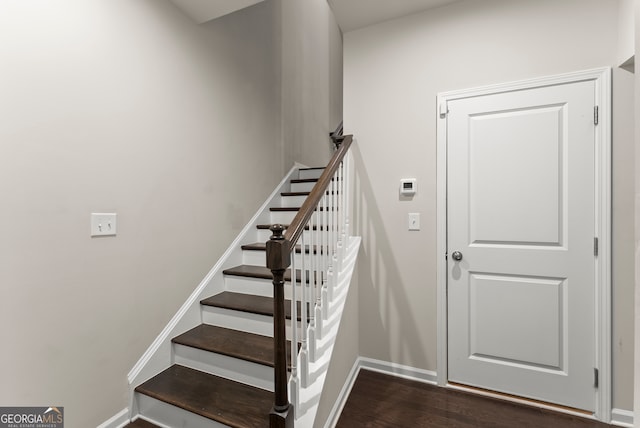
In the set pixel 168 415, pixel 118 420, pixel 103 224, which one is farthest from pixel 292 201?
pixel 118 420

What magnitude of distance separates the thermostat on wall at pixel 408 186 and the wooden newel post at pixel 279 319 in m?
1.24

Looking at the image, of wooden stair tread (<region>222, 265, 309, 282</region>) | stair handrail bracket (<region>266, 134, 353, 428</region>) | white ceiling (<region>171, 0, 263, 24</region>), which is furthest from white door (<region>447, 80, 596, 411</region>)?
white ceiling (<region>171, 0, 263, 24</region>)

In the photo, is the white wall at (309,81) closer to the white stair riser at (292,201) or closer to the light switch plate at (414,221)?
the white stair riser at (292,201)

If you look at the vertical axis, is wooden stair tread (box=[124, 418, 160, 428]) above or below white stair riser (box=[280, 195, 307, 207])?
below

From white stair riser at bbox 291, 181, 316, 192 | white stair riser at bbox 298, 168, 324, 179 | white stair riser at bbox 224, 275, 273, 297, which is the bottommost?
white stair riser at bbox 224, 275, 273, 297

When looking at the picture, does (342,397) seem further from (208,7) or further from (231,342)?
(208,7)

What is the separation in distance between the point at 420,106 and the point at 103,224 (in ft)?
7.07

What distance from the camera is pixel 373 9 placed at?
2082 millimetres

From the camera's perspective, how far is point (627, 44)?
5.10ft

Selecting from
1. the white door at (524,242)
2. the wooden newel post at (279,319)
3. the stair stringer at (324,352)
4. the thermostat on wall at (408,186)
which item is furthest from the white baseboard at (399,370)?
the thermostat on wall at (408,186)

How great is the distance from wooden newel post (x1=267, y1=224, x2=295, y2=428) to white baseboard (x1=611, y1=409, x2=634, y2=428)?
6.21 ft

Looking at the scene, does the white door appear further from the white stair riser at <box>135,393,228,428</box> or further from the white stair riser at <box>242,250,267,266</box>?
the white stair riser at <box>135,393,228,428</box>

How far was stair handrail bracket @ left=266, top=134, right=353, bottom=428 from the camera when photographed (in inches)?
47.9

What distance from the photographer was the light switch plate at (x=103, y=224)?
153 centimetres
